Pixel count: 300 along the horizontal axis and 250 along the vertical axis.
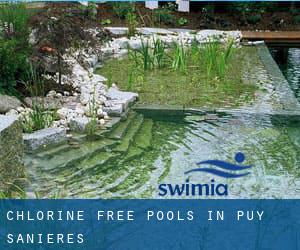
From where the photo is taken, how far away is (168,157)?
16.1ft

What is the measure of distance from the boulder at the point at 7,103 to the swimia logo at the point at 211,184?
1802mm

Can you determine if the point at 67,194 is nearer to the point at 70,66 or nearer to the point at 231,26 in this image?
the point at 70,66

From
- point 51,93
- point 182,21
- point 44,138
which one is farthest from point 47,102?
point 182,21

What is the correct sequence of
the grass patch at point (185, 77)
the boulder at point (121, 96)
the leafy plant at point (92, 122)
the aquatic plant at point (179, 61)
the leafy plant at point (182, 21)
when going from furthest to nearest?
the leafy plant at point (182, 21), the aquatic plant at point (179, 61), the grass patch at point (185, 77), the boulder at point (121, 96), the leafy plant at point (92, 122)

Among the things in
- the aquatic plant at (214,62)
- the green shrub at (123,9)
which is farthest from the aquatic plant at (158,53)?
the green shrub at (123,9)

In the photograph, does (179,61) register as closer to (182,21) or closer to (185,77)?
(185,77)

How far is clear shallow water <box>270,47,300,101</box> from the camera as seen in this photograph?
7977mm

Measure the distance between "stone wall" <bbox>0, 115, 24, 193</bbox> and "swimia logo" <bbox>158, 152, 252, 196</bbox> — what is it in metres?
0.92

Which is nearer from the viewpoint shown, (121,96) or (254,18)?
(121,96)

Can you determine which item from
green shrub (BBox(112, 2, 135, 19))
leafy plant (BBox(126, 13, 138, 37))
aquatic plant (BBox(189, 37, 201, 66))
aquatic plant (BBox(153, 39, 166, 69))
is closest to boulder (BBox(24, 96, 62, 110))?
aquatic plant (BBox(153, 39, 166, 69))

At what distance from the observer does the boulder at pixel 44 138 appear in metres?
4.84

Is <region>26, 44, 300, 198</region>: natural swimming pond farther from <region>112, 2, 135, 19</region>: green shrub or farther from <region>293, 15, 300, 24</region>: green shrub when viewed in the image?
<region>293, 15, 300, 24</region>: green shrub

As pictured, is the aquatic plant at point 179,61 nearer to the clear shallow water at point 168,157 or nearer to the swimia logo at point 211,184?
the clear shallow water at point 168,157

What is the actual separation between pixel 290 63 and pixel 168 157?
4.99 meters
